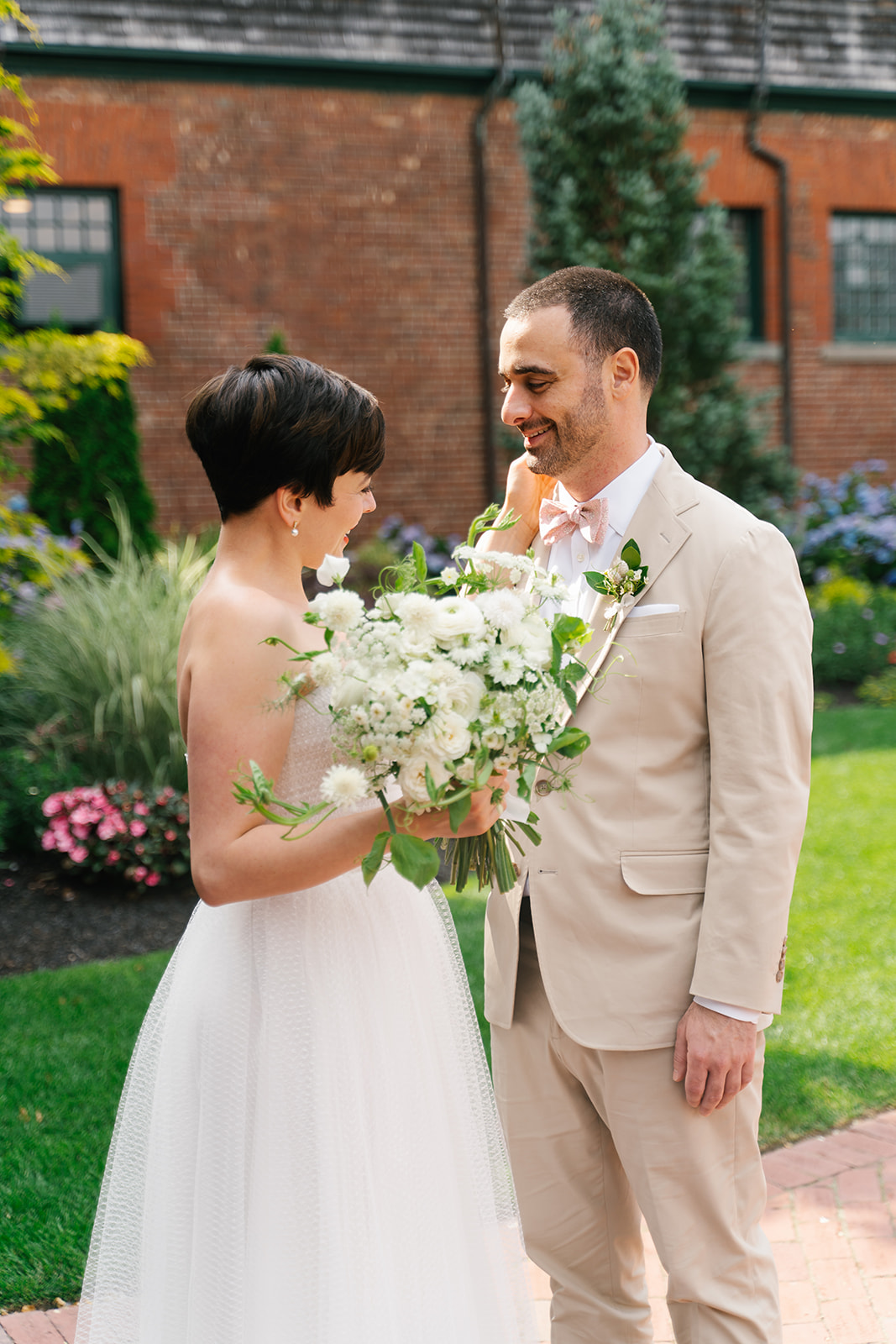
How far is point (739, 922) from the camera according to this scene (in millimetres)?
2182

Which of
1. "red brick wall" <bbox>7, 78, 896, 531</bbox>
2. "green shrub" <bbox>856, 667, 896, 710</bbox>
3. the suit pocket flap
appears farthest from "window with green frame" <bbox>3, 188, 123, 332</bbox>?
the suit pocket flap

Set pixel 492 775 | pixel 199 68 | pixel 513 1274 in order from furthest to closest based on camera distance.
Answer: pixel 199 68, pixel 513 1274, pixel 492 775

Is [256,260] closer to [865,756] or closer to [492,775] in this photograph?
[865,756]

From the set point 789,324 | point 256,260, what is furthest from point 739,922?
point 789,324

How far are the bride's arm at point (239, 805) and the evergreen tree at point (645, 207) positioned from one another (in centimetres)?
977

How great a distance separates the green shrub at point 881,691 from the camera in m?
10.1

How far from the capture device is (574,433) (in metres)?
2.46

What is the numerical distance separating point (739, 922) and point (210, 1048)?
963 millimetres

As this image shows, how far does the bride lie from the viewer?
199cm

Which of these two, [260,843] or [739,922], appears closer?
[260,843]

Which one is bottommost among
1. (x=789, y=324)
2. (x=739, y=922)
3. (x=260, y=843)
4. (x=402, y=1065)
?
(x=402, y=1065)

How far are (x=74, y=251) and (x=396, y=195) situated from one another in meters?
3.27

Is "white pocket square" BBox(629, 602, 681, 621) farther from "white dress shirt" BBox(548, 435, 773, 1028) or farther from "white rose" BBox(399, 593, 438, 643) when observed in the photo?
"white rose" BBox(399, 593, 438, 643)

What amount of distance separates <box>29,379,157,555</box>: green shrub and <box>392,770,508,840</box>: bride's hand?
8.80m
